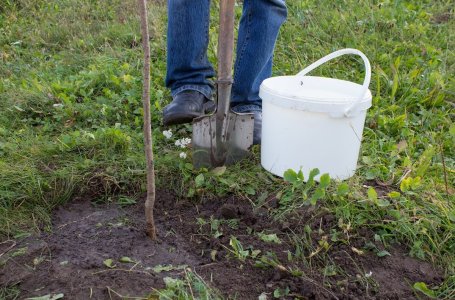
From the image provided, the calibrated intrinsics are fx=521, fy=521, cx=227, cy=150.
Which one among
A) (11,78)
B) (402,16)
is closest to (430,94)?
(402,16)

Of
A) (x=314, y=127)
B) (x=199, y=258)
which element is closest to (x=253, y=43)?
(x=314, y=127)

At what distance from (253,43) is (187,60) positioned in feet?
0.98

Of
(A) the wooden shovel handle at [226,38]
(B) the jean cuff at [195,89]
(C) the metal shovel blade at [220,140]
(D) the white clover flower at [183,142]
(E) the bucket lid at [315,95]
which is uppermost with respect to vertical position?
(A) the wooden shovel handle at [226,38]

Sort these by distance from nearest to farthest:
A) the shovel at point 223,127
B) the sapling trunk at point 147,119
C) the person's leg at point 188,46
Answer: the sapling trunk at point 147,119 → the shovel at point 223,127 → the person's leg at point 188,46

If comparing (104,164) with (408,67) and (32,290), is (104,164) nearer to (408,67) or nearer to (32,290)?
(32,290)

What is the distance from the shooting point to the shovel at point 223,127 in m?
1.94

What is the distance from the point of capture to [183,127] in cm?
241

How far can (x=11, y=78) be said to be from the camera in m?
3.12

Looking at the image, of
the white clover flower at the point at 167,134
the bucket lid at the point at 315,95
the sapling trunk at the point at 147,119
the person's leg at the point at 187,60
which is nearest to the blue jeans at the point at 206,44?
the person's leg at the point at 187,60

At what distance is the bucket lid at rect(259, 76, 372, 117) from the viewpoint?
180 centimetres

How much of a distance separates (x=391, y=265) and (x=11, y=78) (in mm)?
2486

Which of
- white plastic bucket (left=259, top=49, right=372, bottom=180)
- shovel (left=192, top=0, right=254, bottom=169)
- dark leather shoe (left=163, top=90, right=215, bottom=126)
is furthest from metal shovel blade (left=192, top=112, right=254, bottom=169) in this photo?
dark leather shoe (left=163, top=90, right=215, bottom=126)

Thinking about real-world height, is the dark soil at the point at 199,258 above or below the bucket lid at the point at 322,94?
below

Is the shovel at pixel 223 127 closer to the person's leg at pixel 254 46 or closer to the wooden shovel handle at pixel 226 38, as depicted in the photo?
the wooden shovel handle at pixel 226 38
